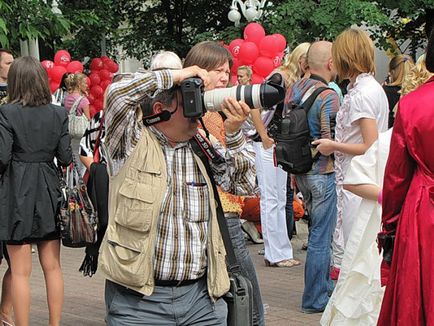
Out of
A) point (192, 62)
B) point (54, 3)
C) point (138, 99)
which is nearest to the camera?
point (138, 99)

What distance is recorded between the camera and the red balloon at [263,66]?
10.9 metres

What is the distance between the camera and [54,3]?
12.6 m

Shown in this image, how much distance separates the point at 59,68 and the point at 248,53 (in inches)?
186

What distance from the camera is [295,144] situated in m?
6.64

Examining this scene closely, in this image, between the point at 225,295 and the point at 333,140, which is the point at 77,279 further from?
the point at 225,295

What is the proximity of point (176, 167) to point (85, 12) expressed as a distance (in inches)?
511

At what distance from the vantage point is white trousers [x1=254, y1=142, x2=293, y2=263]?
352 inches

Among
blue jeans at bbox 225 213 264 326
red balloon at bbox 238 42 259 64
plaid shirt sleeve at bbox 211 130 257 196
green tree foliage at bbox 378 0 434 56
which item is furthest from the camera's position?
green tree foliage at bbox 378 0 434 56

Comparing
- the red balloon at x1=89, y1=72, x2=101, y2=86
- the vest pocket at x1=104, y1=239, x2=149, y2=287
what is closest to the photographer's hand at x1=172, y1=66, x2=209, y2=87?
the vest pocket at x1=104, y1=239, x2=149, y2=287

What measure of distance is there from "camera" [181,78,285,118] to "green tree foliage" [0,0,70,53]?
264 inches

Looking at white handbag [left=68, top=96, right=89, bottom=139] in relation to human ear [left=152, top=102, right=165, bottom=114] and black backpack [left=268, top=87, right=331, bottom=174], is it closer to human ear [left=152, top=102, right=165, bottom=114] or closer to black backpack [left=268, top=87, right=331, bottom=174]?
black backpack [left=268, top=87, right=331, bottom=174]

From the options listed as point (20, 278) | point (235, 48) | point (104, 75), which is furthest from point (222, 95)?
point (104, 75)

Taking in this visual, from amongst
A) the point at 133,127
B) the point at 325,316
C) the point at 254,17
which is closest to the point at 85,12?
the point at 254,17

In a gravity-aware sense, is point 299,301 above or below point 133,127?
below
